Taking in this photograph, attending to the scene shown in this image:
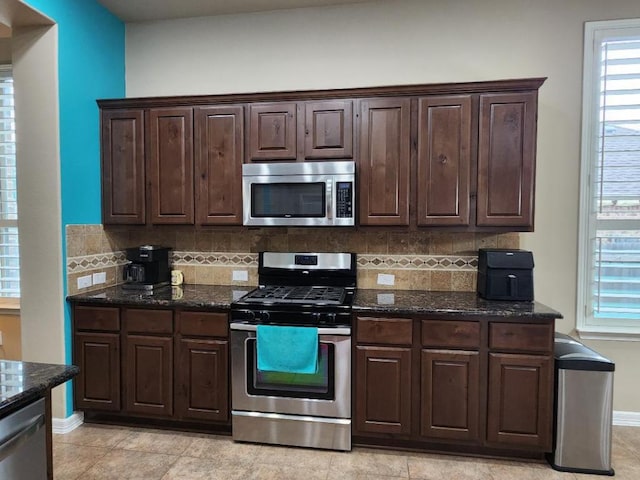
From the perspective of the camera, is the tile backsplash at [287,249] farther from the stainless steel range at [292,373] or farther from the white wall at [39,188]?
the stainless steel range at [292,373]

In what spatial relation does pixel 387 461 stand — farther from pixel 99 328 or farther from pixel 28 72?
pixel 28 72

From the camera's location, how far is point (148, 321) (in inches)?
106

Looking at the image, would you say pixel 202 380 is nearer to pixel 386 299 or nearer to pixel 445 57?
pixel 386 299

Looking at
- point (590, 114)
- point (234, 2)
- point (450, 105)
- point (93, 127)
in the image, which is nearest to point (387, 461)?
point (450, 105)

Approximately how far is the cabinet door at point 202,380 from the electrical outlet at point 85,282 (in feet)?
2.95

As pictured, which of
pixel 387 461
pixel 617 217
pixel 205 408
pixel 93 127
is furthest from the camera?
pixel 93 127

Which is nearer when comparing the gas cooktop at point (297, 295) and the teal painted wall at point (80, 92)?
the gas cooktop at point (297, 295)

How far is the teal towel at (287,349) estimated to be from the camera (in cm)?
242

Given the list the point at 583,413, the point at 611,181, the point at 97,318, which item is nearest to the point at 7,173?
the point at 97,318


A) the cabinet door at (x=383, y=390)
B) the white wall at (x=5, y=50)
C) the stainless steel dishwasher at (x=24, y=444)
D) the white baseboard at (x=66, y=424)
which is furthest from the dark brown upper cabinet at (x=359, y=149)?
the stainless steel dishwasher at (x=24, y=444)

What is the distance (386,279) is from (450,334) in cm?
77

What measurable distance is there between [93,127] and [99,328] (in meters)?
1.52

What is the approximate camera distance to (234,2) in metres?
3.04

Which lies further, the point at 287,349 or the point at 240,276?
the point at 240,276
